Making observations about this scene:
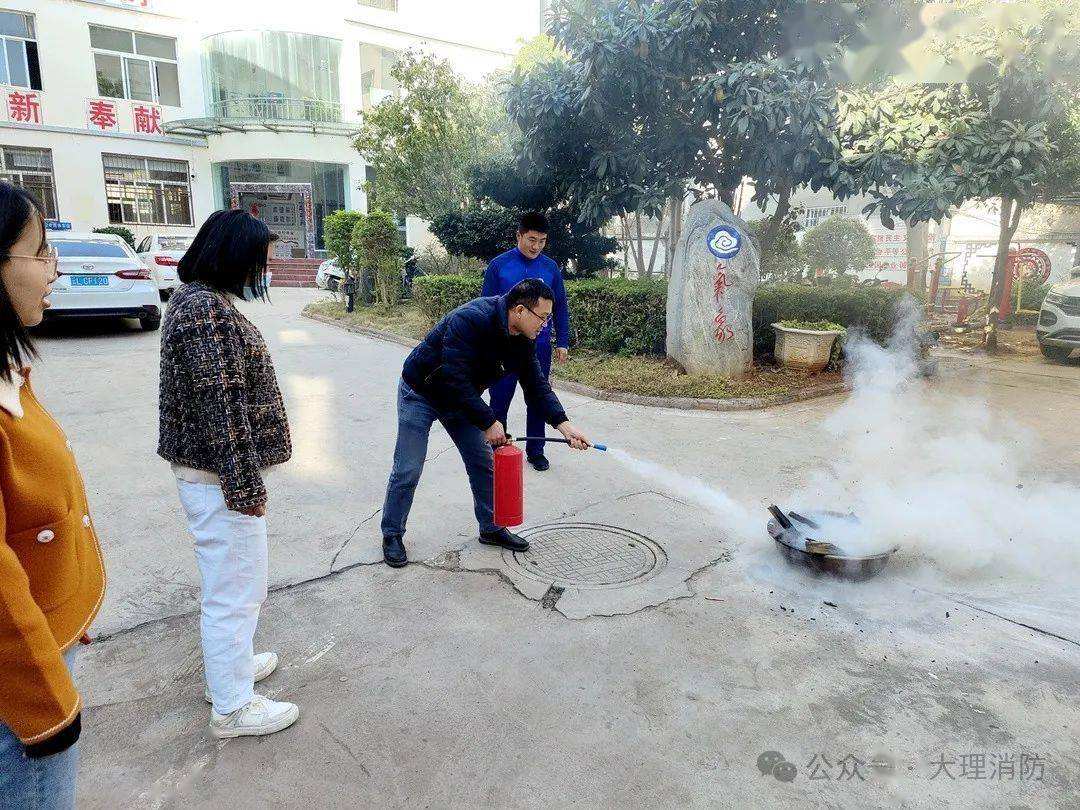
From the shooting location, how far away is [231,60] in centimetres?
2341

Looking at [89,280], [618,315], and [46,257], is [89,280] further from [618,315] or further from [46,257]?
[46,257]

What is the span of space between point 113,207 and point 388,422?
71.8 feet

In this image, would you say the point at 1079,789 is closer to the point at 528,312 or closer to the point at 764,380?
the point at 528,312

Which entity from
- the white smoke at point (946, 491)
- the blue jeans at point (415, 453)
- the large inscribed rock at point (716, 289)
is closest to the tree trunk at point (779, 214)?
the large inscribed rock at point (716, 289)

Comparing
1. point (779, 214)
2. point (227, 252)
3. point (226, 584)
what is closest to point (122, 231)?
point (779, 214)

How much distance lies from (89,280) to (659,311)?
8.19m

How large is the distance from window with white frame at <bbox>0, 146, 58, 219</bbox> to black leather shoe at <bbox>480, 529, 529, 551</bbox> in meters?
23.7

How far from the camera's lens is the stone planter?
27.1 feet

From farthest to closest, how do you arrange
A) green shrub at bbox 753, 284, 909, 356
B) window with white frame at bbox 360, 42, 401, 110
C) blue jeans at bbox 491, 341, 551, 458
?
window with white frame at bbox 360, 42, 401, 110 → green shrub at bbox 753, 284, 909, 356 → blue jeans at bbox 491, 341, 551, 458

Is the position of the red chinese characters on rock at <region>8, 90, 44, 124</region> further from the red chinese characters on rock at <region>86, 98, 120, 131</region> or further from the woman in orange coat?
the woman in orange coat

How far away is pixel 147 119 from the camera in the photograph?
2322cm

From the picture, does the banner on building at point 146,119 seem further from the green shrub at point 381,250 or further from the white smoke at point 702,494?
the white smoke at point 702,494

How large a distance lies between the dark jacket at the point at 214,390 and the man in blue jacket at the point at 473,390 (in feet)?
4.09

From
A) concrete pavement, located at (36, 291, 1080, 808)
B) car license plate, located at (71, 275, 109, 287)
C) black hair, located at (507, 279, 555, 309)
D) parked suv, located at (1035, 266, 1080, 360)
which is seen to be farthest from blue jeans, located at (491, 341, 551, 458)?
parked suv, located at (1035, 266, 1080, 360)
